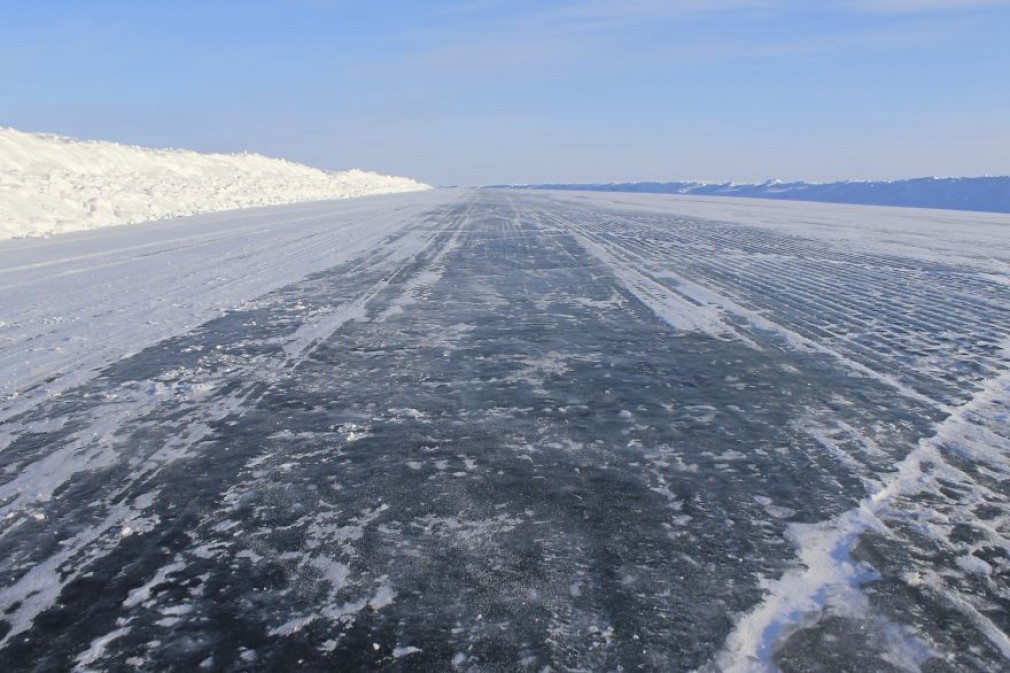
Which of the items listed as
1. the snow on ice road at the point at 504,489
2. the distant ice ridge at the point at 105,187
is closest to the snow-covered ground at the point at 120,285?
the snow on ice road at the point at 504,489

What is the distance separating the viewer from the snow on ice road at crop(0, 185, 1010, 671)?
216 centimetres

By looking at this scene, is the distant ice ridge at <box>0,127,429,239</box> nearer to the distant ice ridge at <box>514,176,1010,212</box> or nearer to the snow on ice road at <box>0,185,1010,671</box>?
the snow on ice road at <box>0,185,1010,671</box>

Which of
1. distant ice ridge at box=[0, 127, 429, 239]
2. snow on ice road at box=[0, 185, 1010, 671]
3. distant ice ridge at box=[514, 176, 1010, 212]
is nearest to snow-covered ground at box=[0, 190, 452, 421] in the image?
snow on ice road at box=[0, 185, 1010, 671]

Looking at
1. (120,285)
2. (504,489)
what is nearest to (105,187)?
(120,285)

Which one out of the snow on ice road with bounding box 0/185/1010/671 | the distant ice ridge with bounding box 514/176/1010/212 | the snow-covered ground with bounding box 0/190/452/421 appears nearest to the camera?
the snow on ice road with bounding box 0/185/1010/671

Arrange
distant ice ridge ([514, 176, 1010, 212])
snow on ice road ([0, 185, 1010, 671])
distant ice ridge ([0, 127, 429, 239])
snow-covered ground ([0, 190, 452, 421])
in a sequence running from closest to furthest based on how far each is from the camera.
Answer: snow on ice road ([0, 185, 1010, 671]) → snow-covered ground ([0, 190, 452, 421]) → distant ice ridge ([0, 127, 429, 239]) → distant ice ridge ([514, 176, 1010, 212])

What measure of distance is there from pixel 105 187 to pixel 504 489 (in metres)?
33.9

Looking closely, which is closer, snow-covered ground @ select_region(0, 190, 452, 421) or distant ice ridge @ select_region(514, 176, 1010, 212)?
snow-covered ground @ select_region(0, 190, 452, 421)

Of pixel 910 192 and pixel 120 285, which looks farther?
pixel 910 192

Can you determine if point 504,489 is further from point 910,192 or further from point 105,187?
point 910,192

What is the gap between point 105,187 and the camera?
101 ft

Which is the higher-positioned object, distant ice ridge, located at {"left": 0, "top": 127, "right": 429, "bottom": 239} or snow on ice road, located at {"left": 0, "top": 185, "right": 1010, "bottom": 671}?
distant ice ridge, located at {"left": 0, "top": 127, "right": 429, "bottom": 239}

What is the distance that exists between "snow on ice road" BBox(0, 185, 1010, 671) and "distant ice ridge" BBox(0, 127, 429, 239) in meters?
17.3

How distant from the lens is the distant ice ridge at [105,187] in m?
21.4
